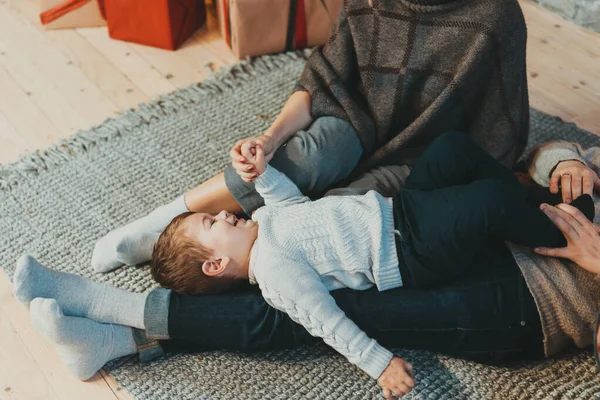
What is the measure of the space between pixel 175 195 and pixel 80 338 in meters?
0.51

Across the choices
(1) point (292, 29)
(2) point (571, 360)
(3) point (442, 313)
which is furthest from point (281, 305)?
(1) point (292, 29)

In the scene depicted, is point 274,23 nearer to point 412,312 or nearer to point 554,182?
point 554,182

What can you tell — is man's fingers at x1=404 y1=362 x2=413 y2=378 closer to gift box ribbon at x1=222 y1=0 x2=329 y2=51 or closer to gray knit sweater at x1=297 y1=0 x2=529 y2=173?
gray knit sweater at x1=297 y1=0 x2=529 y2=173

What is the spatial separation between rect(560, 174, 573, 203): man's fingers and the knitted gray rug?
29 centimetres

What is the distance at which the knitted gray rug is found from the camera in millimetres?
1274

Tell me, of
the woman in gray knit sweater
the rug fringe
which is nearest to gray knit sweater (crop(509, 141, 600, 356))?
the woman in gray knit sweater

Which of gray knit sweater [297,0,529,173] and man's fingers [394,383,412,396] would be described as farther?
gray knit sweater [297,0,529,173]

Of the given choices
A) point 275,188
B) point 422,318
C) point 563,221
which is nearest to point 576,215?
point 563,221

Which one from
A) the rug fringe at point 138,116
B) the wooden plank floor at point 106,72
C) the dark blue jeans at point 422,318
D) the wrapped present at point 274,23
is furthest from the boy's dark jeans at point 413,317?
the wrapped present at point 274,23

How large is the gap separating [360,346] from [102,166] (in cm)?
91

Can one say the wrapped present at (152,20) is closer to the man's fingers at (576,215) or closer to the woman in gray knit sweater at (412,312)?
the woman in gray knit sweater at (412,312)

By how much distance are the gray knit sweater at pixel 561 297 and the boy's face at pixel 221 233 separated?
48cm

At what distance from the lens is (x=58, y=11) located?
226 cm

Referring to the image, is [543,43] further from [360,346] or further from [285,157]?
[360,346]
